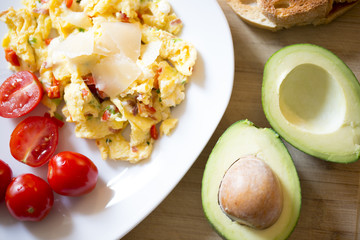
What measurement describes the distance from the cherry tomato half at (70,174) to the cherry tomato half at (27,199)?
0.27 feet

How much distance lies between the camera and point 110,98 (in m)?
2.38

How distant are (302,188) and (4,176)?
1.91 metres

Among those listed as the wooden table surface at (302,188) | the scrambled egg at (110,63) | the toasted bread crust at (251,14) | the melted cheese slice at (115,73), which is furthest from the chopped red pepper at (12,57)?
the toasted bread crust at (251,14)

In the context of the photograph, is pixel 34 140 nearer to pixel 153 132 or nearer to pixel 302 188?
pixel 153 132

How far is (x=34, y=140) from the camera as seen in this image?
8.00ft

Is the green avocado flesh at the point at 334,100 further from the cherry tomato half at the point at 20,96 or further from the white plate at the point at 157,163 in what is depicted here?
the cherry tomato half at the point at 20,96

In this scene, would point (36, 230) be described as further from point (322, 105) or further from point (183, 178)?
point (322, 105)

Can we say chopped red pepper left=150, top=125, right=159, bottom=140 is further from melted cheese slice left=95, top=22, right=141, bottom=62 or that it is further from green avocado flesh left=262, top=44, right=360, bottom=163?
green avocado flesh left=262, top=44, right=360, bottom=163

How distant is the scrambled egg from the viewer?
92.0 inches

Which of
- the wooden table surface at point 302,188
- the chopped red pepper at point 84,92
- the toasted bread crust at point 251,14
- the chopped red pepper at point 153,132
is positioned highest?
the toasted bread crust at point 251,14

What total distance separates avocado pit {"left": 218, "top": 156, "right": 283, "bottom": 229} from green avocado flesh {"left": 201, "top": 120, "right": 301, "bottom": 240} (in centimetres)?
3

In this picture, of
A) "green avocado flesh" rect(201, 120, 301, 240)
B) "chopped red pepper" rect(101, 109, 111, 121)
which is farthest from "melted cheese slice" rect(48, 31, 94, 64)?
"green avocado flesh" rect(201, 120, 301, 240)

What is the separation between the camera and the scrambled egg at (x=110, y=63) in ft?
7.67

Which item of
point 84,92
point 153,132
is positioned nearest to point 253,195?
point 153,132
